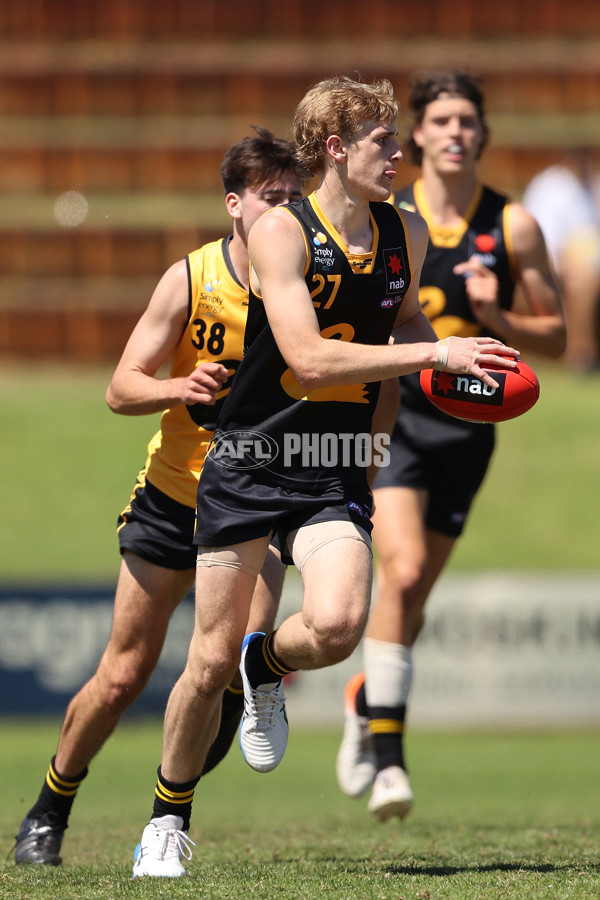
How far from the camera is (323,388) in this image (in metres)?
4.20

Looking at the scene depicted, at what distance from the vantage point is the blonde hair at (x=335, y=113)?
414 cm

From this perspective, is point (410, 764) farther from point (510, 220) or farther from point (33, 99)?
point (33, 99)

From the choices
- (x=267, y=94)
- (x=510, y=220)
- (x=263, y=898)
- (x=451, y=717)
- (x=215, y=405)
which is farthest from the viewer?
(x=267, y=94)

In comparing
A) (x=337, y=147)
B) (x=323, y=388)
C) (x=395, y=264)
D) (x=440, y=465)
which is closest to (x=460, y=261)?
(x=440, y=465)

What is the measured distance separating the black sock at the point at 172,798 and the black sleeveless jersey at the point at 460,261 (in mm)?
2327

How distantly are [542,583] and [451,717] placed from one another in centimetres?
128

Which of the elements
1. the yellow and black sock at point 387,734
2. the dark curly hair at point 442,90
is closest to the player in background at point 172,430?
the yellow and black sock at point 387,734

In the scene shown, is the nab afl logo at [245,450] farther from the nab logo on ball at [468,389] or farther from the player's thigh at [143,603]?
the player's thigh at [143,603]

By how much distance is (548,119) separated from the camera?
53.7 feet

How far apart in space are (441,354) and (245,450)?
693 mm

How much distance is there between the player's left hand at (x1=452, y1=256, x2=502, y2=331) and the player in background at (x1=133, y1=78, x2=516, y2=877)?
142 centimetres

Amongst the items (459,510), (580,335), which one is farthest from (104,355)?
(459,510)

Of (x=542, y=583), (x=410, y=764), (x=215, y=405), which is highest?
(x=215, y=405)

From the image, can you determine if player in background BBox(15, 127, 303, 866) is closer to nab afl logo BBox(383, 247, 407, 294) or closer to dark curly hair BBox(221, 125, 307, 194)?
dark curly hair BBox(221, 125, 307, 194)
